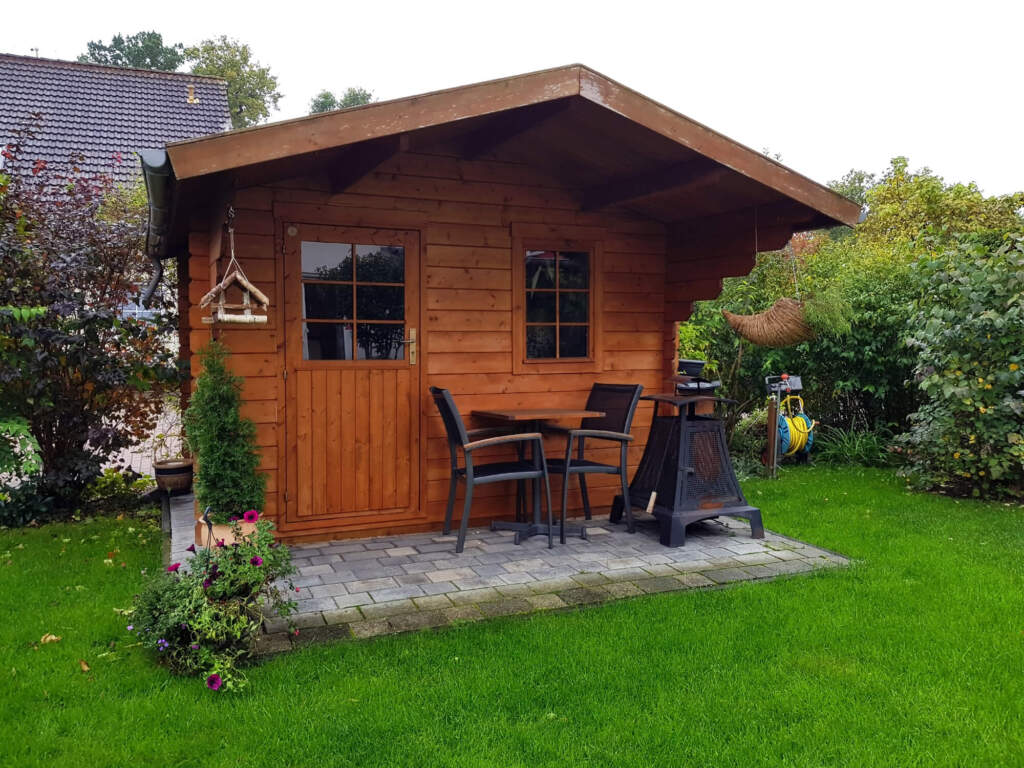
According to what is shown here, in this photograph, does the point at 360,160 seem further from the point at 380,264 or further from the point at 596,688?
the point at 596,688

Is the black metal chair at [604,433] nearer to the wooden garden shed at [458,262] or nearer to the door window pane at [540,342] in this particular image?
the wooden garden shed at [458,262]

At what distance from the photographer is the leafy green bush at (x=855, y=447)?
756cm

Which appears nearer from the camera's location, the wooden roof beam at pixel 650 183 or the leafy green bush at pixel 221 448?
the leafy green bush at pixel 221 448

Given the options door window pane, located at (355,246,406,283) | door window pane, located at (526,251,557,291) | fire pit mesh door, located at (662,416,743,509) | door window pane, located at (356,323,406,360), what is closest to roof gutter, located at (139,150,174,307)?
door window pane, located at (355,246,406,283)

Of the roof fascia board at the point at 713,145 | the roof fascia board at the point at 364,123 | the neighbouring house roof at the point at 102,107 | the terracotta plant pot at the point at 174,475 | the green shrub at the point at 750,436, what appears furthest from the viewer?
the neighbouring house roof at the point at 102,107

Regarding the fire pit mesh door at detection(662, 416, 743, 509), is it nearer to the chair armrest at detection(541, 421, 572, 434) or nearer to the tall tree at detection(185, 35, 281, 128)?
the chair armrest at detection(541, 421, 572, 434)

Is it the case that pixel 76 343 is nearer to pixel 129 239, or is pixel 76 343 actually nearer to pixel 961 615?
pixel 129 239

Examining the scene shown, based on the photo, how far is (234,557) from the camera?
3029mm

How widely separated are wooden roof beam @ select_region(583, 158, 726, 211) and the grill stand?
4.21 feet

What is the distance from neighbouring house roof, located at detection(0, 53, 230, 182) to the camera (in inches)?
560

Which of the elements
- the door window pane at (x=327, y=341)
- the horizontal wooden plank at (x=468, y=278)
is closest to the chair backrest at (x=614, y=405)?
the horizontal wooden plank at (x=468, y=278)

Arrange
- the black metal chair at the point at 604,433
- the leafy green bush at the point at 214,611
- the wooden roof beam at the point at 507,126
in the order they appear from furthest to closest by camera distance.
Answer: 1. the black metal chair at the point at 604,433
2. the wooden roof beam at the point at 507,126
3. the leafy green bush at the point at 214,611

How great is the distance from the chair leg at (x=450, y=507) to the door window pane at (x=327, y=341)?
1.00 m

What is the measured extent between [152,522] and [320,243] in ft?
8.30
